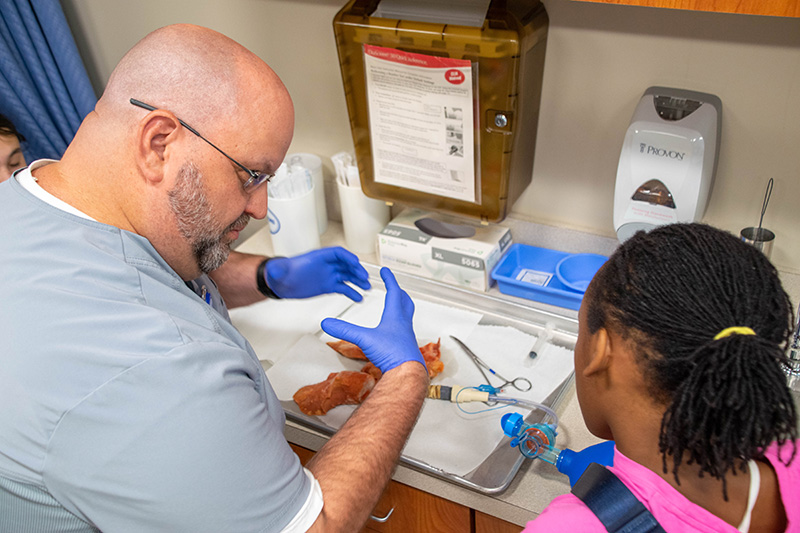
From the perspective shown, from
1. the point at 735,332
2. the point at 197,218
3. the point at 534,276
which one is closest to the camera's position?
the point at 735,332

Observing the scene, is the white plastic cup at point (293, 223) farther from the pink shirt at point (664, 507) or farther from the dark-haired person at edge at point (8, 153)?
the pink shirt at point (664, 507)

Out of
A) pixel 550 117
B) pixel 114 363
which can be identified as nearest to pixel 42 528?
pixel 114 363

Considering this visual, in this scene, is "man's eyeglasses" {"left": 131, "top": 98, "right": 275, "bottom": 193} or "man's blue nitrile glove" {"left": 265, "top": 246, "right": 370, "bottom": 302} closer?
"man's eyeglasses" {"left": 131, "top": 98, "right": 275, "bottom": 193}

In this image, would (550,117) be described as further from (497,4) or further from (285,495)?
(285,495)

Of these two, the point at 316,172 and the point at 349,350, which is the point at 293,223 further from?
the point at 349,350

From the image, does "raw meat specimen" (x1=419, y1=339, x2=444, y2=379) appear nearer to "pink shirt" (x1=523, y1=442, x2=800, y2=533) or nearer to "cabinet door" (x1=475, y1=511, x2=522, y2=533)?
"cabinet door" (x1=475, y1=511, x2=522, y2=533)

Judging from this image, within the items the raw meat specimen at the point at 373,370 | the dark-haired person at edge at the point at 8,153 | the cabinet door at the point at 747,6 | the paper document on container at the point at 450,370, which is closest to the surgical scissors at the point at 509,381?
the paper document on container at the point at 450,370

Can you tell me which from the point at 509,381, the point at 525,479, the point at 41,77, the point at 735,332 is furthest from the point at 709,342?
the point at 41,77

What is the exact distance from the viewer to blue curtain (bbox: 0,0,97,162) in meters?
1.65

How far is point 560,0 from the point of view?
3.95 feet

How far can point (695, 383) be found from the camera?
2.15 ft

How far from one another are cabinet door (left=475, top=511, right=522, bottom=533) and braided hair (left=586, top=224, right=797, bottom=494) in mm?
365

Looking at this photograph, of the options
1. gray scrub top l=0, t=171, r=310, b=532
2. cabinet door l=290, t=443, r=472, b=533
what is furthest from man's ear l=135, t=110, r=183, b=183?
cabinet door l=290, t=443, r=472, b=533

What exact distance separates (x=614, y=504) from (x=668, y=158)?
0.64 meters
